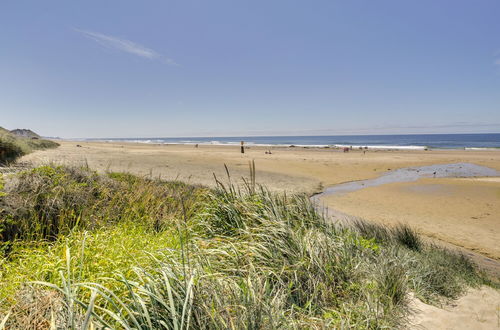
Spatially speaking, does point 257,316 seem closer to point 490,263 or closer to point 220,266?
point 220,266

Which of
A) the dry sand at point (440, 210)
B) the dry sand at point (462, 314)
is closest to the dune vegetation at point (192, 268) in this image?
the dry sand at point (462, 314)

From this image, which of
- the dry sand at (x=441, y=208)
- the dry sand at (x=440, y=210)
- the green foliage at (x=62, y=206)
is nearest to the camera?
the dry sand at (x=440, y=210)

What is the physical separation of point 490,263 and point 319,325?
24.2 feet

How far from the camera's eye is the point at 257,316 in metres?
2.35

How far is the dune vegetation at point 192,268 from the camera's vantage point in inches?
89.6

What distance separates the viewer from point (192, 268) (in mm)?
2697

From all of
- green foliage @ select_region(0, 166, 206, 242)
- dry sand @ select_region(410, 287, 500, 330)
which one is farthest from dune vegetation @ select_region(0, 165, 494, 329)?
dry sand @ select_region(410, 287, 500, 330)

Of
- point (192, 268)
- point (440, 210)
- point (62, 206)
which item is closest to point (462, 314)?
point (192, 268)

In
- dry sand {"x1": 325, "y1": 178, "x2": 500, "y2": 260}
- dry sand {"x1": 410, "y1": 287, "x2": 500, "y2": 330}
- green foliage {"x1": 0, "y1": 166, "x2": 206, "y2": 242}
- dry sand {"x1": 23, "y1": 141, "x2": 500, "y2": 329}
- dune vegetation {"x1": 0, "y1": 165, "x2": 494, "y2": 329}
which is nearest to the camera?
dune vegetation {"x1": 0, "y1": 165, "x2": 494, "y2": 329}

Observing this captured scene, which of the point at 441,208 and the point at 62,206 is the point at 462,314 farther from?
the point at 441,208

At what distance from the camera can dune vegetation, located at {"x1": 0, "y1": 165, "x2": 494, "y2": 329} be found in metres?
2.28

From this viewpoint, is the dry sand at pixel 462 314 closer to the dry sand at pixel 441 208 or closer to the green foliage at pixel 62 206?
the green foliage at pixel 62 206

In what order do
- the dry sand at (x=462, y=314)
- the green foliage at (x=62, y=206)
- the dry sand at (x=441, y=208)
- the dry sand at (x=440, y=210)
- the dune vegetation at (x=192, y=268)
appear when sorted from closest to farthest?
the dune vegetation at (x=192, y=268)
the dry sand at (x=462, y=314)
the dry sand at (x=440, y=210)
the green foliage at (x=62, y=206)
the dry sand at (x=441, y=208)

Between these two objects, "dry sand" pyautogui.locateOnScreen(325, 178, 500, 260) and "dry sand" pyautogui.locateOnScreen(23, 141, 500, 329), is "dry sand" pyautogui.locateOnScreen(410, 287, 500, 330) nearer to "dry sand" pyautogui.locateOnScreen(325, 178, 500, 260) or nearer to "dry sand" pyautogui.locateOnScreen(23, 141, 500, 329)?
"dry sand" pyautogui.locateOnScreen(23, 141, 500, 329)
